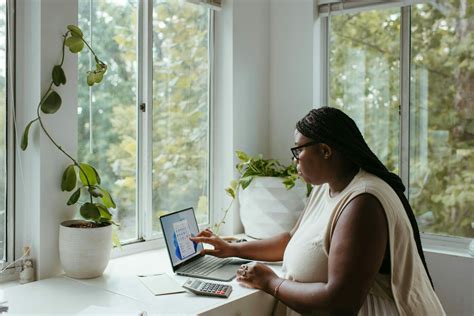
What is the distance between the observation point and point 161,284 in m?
1.73

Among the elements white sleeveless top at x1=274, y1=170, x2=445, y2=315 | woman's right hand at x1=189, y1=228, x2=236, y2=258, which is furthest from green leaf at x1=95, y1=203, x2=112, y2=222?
white sleeveless top at x1=274, y1=170, x2=445, y2=315

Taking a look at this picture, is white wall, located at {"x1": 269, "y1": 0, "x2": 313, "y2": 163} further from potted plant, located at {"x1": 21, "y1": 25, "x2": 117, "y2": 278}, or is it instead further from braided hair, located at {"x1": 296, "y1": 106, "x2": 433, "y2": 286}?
potted plant, located at {"x1": 21, "y1": 25, "x2": 117, "y2": 278}

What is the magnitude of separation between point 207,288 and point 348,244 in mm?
527

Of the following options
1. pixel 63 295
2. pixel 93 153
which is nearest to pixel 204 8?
pixel 93 153

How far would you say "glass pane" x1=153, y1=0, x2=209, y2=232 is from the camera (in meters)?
2.34

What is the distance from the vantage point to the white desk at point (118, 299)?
1501 millimetres

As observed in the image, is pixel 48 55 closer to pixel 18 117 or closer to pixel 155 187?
pixel 18 117

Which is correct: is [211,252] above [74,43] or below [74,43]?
below

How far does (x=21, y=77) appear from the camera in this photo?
5.99ft

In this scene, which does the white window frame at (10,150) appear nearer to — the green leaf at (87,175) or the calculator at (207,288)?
the green leaf at (87,175)

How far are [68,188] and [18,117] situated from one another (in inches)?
12.7

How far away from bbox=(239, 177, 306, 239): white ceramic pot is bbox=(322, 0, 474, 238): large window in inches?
20.7

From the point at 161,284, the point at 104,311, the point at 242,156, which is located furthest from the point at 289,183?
the point at 104,311

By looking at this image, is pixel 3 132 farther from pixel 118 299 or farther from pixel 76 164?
pixel 118 299
